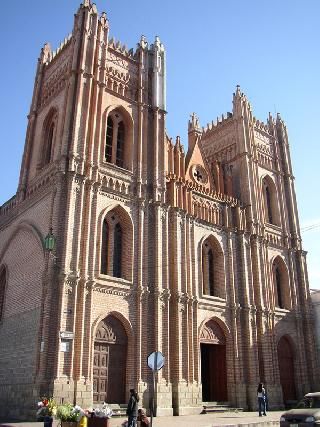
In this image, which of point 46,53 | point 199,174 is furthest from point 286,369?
point 46,53

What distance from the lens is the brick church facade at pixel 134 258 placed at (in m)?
18.6

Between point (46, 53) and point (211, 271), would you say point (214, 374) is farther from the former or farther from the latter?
point (46, 53)

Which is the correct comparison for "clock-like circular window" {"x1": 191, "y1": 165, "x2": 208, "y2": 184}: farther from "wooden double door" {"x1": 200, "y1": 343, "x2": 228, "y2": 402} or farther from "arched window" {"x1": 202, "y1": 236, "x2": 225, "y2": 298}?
"wooden double door" {"x1": 200, "y1": 343, "x2": 228, "y2": 402}

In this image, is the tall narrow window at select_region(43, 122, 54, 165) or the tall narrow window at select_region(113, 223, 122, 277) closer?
the tall narrow window at select_region(113, 223, 122, 277)

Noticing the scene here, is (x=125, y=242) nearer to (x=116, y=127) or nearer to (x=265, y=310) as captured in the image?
(x=116, y=127)

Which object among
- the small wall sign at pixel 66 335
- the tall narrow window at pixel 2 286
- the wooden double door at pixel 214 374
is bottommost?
the wooden double door at pixel 214 374

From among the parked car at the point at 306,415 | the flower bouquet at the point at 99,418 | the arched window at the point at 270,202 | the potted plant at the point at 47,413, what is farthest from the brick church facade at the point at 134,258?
the parked car at the point at 306,415

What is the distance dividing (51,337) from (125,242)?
20.7 ft

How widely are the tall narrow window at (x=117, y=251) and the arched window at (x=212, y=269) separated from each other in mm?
5868

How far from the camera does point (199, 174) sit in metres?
29.5

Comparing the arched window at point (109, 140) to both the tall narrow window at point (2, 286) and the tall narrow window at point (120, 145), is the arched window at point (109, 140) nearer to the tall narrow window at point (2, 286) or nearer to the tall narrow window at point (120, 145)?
the tall narrow window at point (120, 145)

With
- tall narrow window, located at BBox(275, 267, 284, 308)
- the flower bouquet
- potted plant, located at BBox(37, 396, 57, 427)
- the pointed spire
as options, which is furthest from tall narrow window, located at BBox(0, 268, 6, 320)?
the pointed spire

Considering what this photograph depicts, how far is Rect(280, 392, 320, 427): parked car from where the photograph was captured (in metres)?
12.7

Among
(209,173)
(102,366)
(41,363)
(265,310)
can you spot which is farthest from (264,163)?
(41,363)
